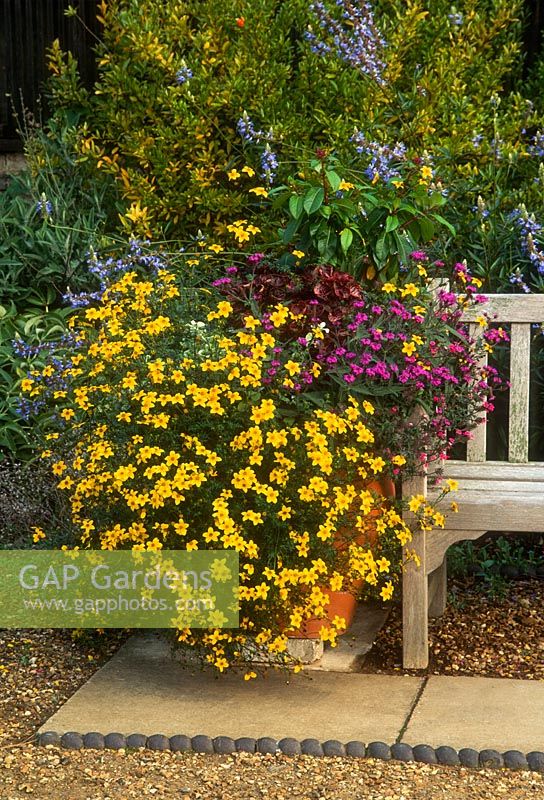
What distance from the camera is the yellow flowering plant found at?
11.2 ft

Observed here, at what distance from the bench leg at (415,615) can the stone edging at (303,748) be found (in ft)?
2.22

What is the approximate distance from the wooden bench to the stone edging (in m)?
0.69

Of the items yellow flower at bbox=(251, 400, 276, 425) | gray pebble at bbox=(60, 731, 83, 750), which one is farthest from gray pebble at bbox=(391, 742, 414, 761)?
yellow flower at bbox=(251, 400, 276, 425)

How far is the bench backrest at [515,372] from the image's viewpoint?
4.12 m

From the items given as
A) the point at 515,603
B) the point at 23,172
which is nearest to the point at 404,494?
the point at 515,603

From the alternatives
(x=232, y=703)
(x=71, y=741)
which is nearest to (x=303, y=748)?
(x=232, y=703)

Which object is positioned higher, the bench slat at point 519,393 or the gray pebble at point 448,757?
the bench slat at point 519,393

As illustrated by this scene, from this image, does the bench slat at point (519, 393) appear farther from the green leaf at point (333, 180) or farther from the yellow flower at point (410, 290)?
the green leaf at point (333, 180)

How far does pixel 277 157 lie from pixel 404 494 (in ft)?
8.48

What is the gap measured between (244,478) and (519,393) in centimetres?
129

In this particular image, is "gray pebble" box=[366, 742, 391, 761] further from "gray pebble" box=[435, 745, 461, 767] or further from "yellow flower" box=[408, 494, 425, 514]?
"yellow flower" box=[408, 494, 425, 514]

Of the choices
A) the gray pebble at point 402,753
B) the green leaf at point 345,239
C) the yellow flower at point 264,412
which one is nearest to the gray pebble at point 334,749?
the gray pebble at point 402,753

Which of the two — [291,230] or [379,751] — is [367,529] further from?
[291,230]

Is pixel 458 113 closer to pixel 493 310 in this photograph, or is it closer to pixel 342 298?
pixel 493 310
